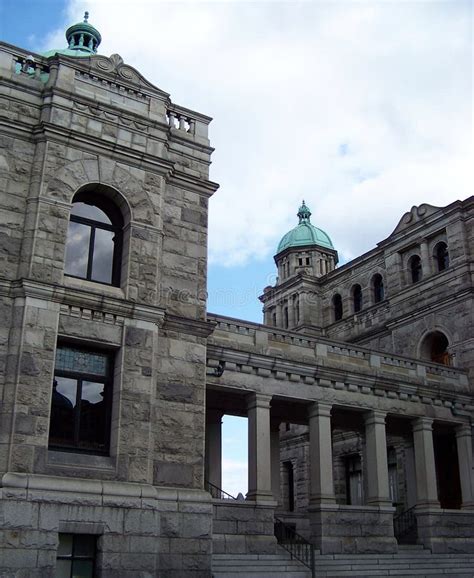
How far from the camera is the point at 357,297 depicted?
37.3m

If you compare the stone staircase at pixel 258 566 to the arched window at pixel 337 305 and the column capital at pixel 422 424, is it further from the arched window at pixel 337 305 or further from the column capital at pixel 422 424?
the arched window at pixel 337 305

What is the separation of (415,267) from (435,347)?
3986mm

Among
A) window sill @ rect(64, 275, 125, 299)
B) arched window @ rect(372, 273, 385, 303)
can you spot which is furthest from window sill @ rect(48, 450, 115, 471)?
arched window @ rect(372, 273, 385, 303)

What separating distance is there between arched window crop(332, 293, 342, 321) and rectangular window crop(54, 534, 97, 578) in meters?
25.9

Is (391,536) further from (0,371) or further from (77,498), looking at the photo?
(0,371)

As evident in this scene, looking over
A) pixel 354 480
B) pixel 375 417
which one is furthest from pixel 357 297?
pixel 375 417

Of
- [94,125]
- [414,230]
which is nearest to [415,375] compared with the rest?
[414,230]

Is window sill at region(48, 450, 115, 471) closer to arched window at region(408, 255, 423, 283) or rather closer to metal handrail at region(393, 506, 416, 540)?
metal handrail at region(393, 506, 416, 540)

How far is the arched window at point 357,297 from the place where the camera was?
37013mm

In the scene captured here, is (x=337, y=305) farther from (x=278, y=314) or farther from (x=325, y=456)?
(x=325, y=456)

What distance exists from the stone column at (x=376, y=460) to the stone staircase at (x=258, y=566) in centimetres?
443

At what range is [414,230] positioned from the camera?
33156 mm

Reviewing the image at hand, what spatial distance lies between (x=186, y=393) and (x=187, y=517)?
2626 millimetres

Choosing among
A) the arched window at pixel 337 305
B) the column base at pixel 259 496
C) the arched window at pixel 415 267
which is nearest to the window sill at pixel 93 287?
the column base at pixel 259 496
